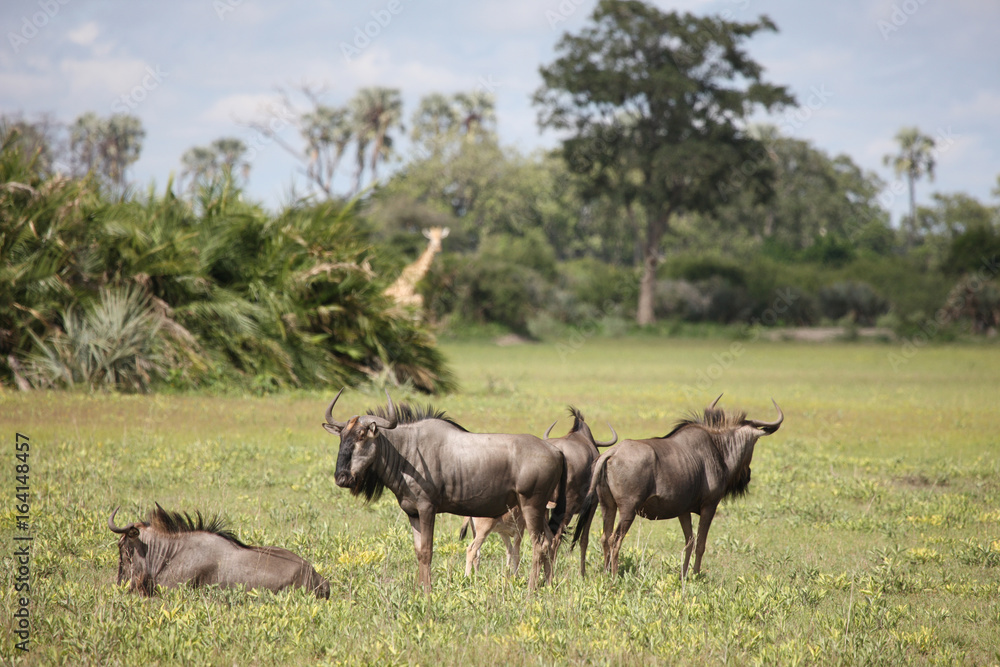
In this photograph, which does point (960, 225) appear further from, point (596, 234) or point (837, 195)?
point (596, 234)

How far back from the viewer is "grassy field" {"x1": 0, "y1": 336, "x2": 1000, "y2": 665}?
4777 mm

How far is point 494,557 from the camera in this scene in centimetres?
690

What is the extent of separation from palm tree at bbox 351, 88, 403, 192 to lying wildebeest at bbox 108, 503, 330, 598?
63316 millimetres

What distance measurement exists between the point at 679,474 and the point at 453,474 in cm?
151

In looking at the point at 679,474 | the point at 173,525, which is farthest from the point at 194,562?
the point at 679,474

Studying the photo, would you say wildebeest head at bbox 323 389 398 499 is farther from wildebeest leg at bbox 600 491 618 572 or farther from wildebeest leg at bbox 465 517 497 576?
wildebeest leg at bbox 600 491 618 572

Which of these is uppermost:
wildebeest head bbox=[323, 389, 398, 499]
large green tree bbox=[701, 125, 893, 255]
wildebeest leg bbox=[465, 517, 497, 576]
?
large green tree bbox=[701, 125, 893, 255]

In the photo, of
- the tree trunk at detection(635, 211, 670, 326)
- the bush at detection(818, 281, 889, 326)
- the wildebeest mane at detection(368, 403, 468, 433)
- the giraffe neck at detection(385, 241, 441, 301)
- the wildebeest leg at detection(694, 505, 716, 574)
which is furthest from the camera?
the bush at detection(818, 281, 889, 326)

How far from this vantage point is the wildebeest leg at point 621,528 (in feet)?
18.7

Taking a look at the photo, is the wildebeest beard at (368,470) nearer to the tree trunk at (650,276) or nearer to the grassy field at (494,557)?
the grassy field at (494,557)
